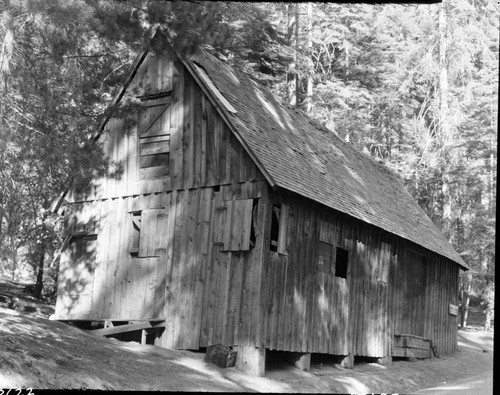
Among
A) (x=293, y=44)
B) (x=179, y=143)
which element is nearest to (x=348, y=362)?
(x=179, y=143)

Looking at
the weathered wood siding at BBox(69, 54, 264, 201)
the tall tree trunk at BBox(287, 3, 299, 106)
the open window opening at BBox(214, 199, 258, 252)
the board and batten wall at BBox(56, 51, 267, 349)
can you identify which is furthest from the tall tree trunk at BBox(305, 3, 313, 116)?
the open window opening at BBox(214, 199, 258, 252)

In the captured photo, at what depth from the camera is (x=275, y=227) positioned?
1744 cm

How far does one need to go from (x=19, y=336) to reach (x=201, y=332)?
4761 millimetres

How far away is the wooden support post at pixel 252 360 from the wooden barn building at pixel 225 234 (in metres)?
0.05

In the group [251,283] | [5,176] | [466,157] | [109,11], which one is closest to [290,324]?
[251,283]

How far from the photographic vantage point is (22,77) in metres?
13.5

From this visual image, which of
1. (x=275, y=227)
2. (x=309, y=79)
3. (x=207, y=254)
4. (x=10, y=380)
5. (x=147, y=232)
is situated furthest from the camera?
(x=309, y=79)

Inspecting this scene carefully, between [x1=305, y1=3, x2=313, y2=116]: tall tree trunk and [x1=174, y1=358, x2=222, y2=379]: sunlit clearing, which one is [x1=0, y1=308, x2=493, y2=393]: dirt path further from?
[x1=305, y1=3, x2=313, y2=116]: tall tree trunk

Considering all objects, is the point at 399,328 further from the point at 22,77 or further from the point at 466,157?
the point at 466,157

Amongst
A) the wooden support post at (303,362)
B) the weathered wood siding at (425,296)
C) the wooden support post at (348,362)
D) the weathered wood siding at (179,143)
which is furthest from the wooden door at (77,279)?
the weathered wood siding at (425,296)

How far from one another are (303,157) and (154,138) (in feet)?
13.6

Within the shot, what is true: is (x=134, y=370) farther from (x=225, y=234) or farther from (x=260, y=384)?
(x=225, y=234)

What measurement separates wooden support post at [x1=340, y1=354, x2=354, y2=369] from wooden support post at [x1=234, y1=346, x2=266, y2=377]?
4.37 metres

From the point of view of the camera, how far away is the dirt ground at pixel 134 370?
1098 cm
